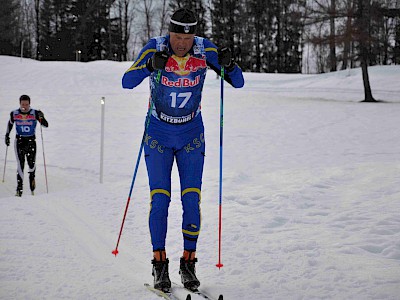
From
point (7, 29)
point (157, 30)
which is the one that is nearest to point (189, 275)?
point (7, 29)

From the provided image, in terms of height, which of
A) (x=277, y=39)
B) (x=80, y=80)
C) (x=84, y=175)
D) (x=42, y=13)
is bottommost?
(x=84, y=175)

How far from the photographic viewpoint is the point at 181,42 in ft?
12.0

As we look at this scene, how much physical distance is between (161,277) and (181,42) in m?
1.83

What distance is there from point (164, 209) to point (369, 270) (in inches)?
71.5

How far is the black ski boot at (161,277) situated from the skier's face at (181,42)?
65.2 inches

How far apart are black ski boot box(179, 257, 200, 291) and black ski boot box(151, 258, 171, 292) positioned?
133 mm

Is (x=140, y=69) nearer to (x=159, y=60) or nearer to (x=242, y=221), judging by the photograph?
(x=159, y=60)

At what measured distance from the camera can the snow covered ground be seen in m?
3.83

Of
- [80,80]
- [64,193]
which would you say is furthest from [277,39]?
[64,193]

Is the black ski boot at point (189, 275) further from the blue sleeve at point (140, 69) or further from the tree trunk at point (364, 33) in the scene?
the tree trunk at point (364, 33)

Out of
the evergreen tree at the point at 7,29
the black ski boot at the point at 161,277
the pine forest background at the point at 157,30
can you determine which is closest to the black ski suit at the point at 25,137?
the black ski boot at the point at 161,277

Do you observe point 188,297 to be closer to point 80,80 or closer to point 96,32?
point 80,80

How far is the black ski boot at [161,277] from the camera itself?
357cm

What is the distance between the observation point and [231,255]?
15.1 feet
